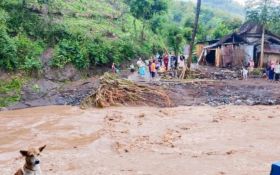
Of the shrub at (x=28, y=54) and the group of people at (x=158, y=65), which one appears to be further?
the group of people at (x=158, y=65)

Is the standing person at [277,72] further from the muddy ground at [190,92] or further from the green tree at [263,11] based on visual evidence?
the green tree at [263,11]

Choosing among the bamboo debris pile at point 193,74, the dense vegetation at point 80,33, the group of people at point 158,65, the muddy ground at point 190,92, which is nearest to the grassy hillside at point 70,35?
the dense vegetation at point 80,33

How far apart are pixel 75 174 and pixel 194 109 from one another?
11.3m

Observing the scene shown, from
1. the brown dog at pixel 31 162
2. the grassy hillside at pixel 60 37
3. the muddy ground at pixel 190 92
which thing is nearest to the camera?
the brown dog at pixel 31 162

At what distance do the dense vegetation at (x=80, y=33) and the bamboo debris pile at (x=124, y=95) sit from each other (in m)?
6.50

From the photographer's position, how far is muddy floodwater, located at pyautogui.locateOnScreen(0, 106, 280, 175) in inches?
397

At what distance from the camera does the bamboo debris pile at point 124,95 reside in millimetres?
20906

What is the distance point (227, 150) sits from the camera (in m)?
11.6

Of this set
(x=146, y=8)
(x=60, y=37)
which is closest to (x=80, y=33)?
(x=60, y=37)

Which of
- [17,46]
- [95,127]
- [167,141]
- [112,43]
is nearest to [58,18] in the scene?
[112,43]

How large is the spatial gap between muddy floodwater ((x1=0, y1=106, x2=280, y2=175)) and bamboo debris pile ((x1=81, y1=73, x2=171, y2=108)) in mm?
833

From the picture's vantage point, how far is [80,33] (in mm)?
30859

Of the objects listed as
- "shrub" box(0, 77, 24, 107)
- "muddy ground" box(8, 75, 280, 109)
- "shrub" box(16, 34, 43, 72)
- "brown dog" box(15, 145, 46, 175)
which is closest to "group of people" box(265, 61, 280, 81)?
"muddy ground" box(8, 75, 280, 109)

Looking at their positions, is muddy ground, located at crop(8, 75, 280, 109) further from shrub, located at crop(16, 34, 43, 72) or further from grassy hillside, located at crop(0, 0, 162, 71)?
grassy hillside, located at crop(0, 0, 162, 71)
